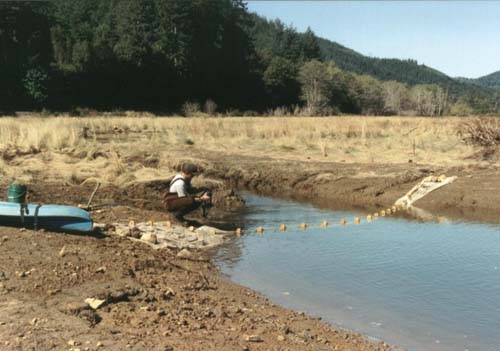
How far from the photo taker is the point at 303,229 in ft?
43.0

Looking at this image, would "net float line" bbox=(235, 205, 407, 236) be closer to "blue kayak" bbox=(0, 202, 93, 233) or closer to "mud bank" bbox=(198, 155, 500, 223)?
"mud bank" bbox=(198, 155, 500, 223)

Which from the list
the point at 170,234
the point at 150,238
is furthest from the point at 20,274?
the point at 170,234

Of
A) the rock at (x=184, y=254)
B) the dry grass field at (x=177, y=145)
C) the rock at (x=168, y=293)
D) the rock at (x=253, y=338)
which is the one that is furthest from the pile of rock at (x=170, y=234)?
the dry grass field at (x=177, y=145)

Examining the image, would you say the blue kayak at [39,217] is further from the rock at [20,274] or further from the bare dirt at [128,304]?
the rock at [20,274]

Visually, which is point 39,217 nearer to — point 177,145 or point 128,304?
point 128,304

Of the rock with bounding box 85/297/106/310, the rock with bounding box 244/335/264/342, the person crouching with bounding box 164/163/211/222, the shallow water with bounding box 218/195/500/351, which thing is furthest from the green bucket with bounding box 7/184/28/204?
the rock with bounding box 244/335/264/342

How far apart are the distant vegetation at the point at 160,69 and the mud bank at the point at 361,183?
110 ft

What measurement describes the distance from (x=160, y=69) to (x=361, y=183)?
5230 cm

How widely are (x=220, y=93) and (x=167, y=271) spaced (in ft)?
216

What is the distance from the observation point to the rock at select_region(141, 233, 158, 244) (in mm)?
9970

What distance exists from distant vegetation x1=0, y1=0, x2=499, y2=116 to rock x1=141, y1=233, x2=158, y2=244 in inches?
1757

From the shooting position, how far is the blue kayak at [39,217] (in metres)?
8.88

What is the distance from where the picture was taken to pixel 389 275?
9.36 meters

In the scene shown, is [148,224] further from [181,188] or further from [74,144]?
[74,144]
